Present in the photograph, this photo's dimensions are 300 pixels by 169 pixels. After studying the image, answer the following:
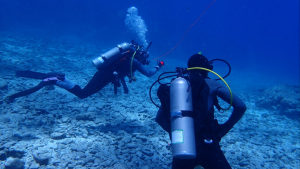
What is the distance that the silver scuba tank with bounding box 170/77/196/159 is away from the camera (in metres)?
1.79

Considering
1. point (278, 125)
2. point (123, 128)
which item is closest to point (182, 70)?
point (123, 128)

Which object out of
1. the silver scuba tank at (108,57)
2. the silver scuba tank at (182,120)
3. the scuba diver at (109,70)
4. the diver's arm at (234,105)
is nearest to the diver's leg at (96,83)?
the scuba diver at (109,70)

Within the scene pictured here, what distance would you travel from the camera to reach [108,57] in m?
4.55

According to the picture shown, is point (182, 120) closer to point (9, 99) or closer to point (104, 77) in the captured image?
point (104, 77)

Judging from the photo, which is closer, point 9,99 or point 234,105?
point 234,105

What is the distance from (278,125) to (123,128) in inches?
340

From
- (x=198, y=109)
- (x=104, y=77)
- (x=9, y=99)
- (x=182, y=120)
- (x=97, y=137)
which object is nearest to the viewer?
(x=182, y=120)

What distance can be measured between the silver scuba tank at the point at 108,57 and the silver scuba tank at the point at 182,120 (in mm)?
3048

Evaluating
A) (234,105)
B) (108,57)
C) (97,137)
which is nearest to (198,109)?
(234,105)

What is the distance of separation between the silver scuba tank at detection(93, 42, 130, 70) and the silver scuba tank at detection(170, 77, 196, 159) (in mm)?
3048

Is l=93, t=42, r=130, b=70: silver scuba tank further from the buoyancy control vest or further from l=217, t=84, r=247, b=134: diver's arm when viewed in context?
l=217, t=84, r=247, b=134: diver's arm

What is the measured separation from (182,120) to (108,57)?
3442mm

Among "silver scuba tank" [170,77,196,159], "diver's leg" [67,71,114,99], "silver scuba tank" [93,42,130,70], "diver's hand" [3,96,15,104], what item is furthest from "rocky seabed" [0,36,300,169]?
"silver scuba tank" [170,77,196,159]

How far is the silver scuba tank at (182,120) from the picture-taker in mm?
1790
